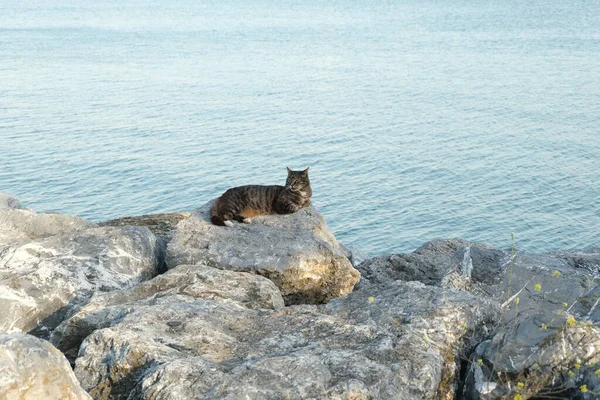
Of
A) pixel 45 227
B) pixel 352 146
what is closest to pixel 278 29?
pixel 352 146

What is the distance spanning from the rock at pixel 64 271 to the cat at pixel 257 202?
4.69 feet

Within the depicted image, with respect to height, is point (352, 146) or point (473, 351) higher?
point (473, 351)

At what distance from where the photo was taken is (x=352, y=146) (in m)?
35.6

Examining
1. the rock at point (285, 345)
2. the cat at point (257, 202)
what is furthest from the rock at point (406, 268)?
the rock at point (285, 345)

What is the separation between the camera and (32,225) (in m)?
14.0

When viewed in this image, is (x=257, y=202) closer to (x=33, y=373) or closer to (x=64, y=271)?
(x=64, y=271)

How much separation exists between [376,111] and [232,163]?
11.5m

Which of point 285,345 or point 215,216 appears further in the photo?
point 215,216

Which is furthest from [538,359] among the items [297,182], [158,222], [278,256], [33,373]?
[158,222]

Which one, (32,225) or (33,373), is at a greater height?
(33,373)

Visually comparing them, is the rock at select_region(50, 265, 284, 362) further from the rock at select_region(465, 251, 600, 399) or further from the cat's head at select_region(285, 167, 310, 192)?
the cat's head at select_region(285, 167, 310, 192)

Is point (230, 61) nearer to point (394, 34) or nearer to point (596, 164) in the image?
point (394, 34)

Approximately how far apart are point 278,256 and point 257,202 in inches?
105

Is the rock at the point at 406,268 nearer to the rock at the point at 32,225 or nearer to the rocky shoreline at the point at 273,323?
the rocky shoreline at the point at 273,323
